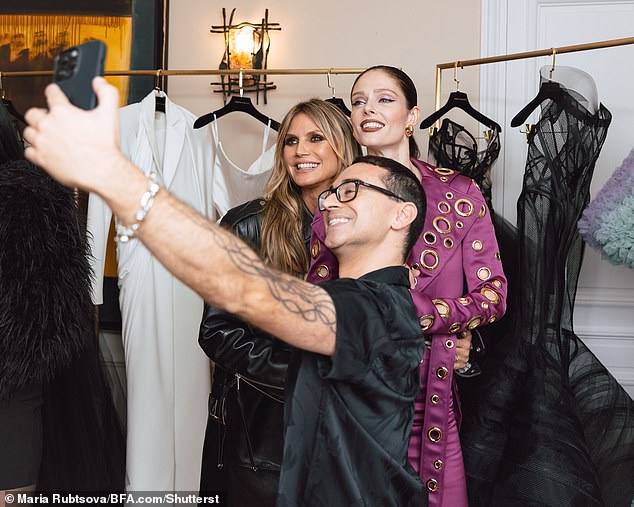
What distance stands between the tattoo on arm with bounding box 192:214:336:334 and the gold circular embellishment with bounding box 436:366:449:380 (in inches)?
32.9

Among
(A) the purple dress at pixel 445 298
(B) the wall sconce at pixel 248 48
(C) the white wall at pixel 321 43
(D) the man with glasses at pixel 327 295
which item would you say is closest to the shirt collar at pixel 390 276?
(D) the man with glasses at pixel 327 295

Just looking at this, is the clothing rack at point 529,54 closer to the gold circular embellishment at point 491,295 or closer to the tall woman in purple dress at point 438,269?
the tall woman in purple dress at point 438,269

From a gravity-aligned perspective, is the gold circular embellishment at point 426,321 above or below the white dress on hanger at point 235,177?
below

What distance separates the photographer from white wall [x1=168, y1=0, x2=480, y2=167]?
343 centimetres

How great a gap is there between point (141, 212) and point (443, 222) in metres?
1.27

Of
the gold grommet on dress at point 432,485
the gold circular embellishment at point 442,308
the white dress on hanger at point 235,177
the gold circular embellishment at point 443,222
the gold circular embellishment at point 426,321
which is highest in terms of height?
the white dress on hanger at point 235,177

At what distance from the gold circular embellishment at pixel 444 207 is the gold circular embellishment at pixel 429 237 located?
8 cm

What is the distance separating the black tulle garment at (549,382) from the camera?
239 cm

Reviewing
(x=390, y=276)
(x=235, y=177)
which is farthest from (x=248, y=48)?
(x=390, y=276)

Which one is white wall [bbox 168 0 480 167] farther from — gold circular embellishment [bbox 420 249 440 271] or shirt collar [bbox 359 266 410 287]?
shirt collar [bbox 359 266 410 287]

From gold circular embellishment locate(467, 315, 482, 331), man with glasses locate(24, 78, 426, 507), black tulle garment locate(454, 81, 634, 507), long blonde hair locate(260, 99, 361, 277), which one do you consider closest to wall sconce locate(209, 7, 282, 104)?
long blonde hair locate(260, 99, 361, 277)

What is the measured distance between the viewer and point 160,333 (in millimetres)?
3102

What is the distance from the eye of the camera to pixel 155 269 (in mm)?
3088

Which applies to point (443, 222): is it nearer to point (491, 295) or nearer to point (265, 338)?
point (491, 295)
